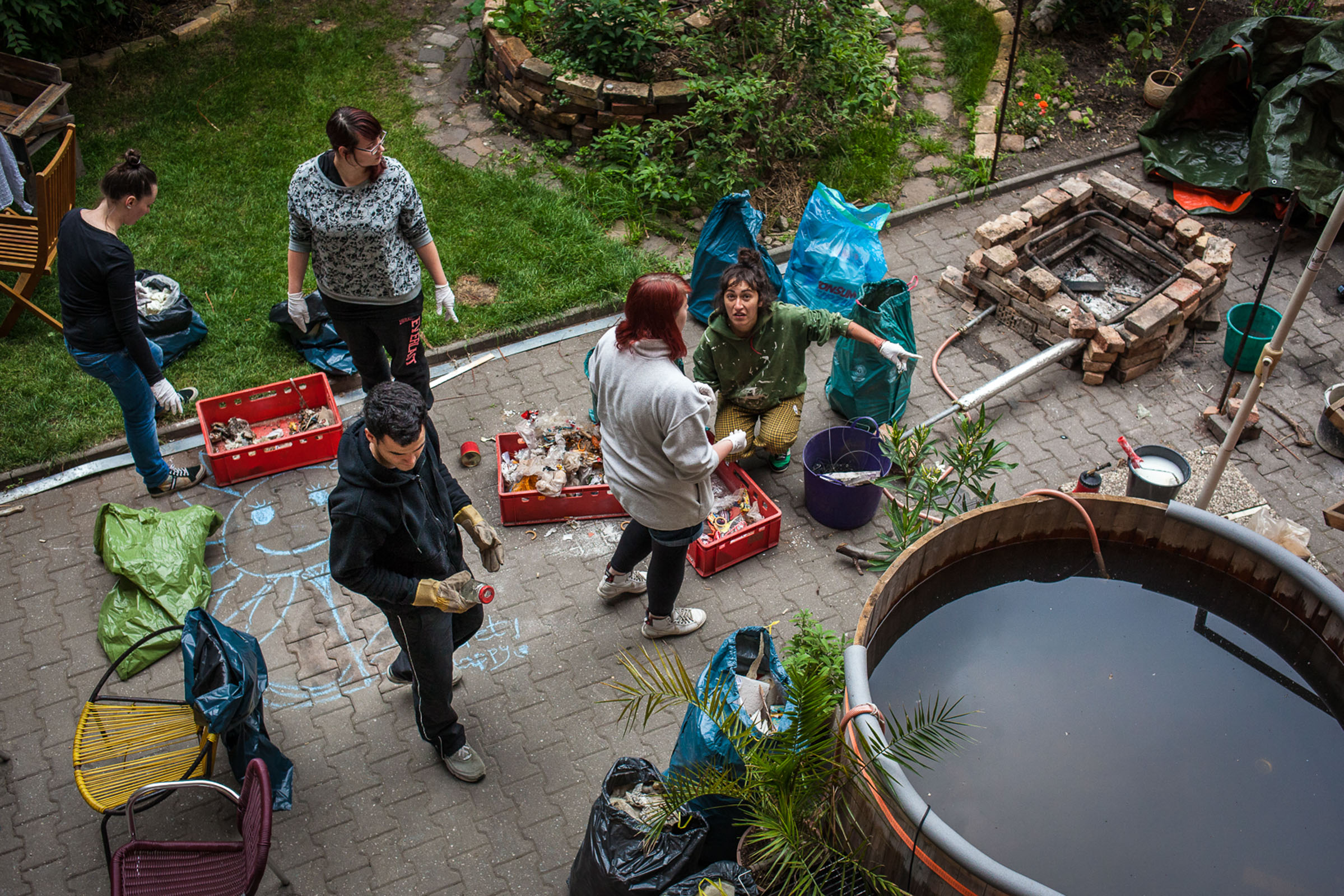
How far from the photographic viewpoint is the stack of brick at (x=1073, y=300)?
20.0 feet

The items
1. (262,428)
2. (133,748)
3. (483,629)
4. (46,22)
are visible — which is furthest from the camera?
(46,22)

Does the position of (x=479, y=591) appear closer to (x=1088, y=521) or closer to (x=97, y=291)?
(x=1088, y=521)

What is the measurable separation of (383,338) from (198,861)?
2.62 meters

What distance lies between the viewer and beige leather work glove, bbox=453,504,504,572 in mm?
3980

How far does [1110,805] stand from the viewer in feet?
9.39

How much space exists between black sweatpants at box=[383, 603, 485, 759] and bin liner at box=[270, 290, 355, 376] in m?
2.46

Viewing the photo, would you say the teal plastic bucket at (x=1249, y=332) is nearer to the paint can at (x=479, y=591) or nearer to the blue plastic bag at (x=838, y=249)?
the blue plastic bag at (x=838, y=249)

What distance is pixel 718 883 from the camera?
10.3ft

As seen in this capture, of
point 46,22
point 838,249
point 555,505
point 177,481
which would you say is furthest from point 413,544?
point 46,22

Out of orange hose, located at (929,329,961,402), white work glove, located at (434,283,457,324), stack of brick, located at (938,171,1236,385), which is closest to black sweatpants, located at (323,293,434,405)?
white work glove, located at (434,283,457,324)

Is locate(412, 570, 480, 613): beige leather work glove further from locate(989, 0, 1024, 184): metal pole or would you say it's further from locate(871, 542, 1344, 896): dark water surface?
locate(989, 0, 1024, 184): metal pole

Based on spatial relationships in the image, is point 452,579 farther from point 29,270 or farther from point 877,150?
point 877,150

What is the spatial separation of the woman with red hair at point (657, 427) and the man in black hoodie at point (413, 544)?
0.65 meters

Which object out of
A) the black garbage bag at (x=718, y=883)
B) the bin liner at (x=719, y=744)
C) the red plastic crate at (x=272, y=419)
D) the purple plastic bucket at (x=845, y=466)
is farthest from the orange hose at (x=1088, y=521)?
the red plastic crate at (x=272, y=419)
